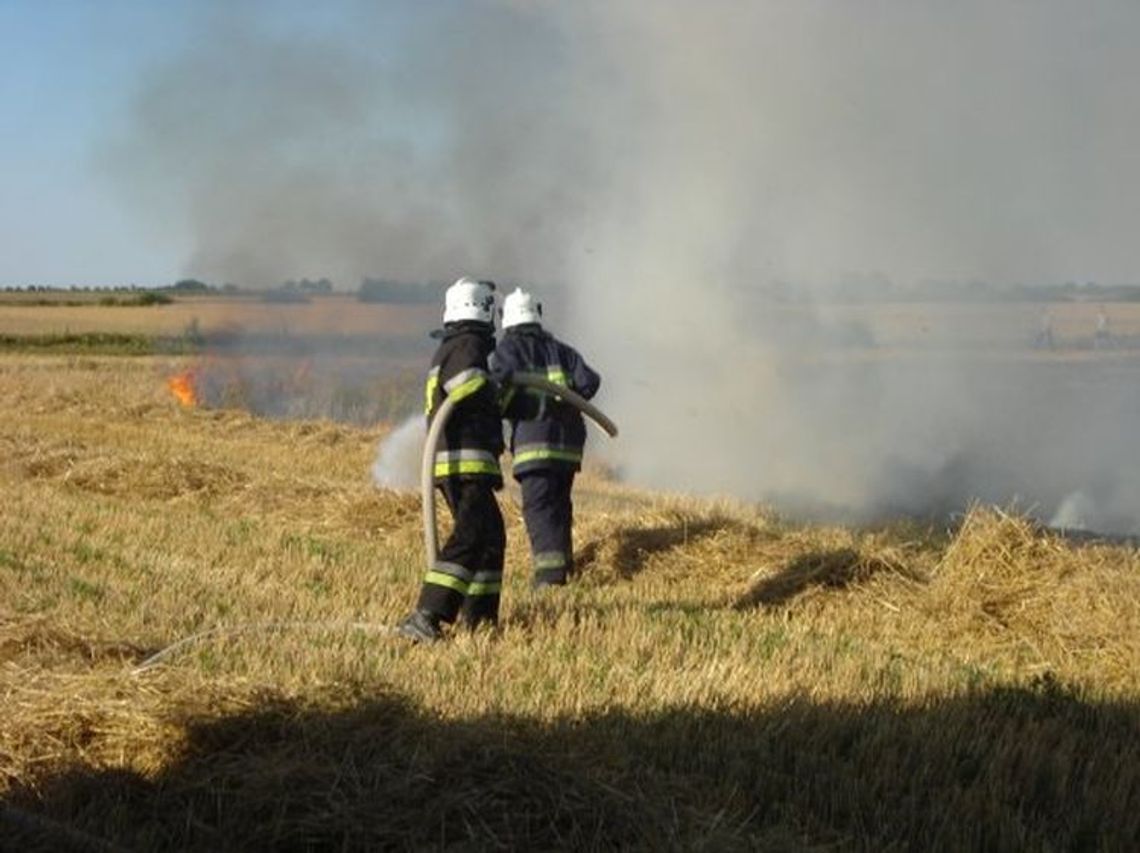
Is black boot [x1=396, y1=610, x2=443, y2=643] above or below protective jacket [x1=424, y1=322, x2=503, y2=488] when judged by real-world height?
below

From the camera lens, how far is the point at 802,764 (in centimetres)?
531

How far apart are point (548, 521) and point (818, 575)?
1.77m

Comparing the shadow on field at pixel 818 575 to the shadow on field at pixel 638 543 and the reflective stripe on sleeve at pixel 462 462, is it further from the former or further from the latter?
the reflective stripe on sleeve at pixel 462 462

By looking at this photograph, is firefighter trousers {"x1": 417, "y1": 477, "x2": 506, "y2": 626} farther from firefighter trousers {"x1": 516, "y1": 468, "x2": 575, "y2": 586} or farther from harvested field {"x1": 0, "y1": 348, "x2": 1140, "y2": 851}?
firefighter trousers {"x1": 516, "y1": 468, "x2": 575, "y2": 586}

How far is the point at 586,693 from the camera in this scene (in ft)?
20.0

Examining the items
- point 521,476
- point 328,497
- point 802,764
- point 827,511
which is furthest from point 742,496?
point 802,764

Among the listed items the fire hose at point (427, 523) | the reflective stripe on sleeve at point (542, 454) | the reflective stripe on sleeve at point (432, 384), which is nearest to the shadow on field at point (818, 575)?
the reflective stripe on sleeve at point (542, 454)

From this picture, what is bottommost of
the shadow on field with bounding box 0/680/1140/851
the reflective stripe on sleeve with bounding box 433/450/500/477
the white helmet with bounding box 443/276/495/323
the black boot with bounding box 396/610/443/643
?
the shadow on field with bounding box 0/680/1140/851

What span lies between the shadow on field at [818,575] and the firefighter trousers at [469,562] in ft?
7.55

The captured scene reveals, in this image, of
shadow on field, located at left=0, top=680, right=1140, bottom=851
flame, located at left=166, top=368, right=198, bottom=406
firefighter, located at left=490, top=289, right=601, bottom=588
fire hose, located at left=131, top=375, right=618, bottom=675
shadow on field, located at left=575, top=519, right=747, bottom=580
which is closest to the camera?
shadow on field, located at left=0, top=680, right=1140, bottom=851

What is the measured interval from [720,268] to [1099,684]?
1360cm

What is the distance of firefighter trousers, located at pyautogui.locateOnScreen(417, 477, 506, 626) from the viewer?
738 centimetres

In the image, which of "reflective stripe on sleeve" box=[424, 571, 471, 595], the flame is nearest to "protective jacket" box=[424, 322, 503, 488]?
"reflective stripe on sleeve" box=[424, 571, 471, 595]

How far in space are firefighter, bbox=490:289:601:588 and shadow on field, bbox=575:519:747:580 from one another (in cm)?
68
